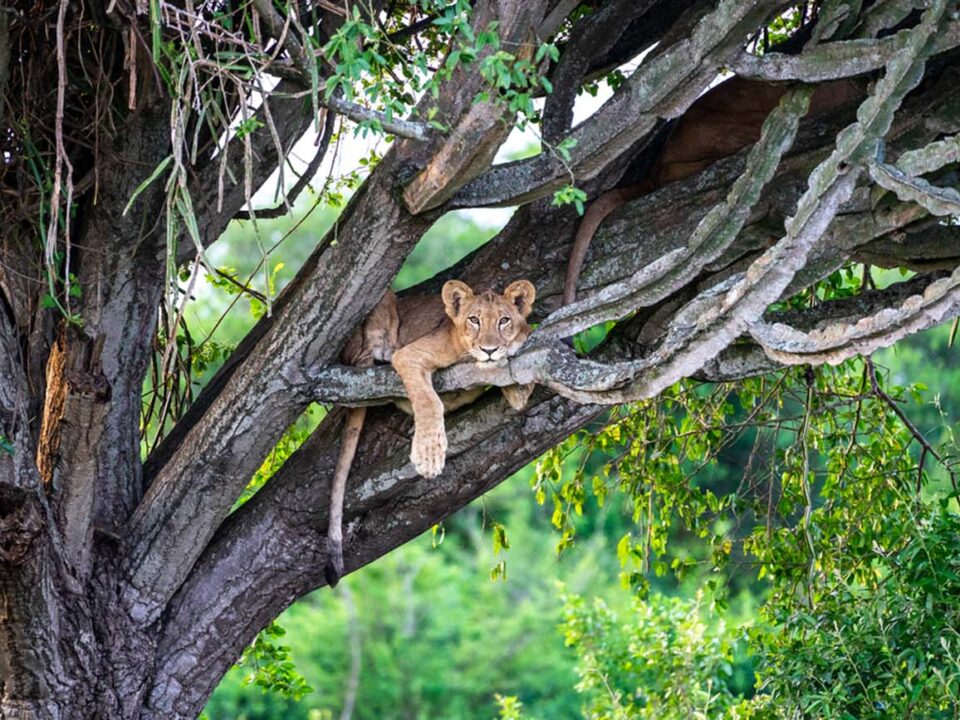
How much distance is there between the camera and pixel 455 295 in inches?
234

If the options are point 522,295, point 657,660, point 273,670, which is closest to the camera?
point 522,295

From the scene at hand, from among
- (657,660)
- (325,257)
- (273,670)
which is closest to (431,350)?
(325,257)

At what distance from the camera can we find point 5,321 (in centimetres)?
555

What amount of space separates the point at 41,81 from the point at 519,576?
1722cm

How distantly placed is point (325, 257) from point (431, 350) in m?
0.71

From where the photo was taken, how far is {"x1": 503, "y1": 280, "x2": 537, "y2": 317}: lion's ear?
5695 millimetres

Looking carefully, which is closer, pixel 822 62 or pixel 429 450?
pixel 822 62

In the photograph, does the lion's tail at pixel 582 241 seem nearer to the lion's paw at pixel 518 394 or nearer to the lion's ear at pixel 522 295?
the lion's ear at pixel 522 295

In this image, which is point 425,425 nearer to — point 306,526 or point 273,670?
point 306,526

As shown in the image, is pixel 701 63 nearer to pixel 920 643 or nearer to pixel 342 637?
pixel 920 643

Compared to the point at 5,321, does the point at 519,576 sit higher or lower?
higher

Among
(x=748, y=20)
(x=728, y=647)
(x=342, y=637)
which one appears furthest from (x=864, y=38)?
(x=342, y=637)

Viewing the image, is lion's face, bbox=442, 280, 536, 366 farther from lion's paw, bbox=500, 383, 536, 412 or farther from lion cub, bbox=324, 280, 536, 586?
lion's paw, bbox=500, 383, 536, 412

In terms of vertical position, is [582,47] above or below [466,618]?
below
